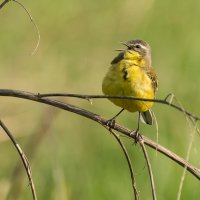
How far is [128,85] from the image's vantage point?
16.4ft

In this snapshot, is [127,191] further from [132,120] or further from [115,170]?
[132,120]

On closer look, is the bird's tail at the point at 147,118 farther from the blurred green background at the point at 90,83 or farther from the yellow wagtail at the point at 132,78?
the blurred green background at the point at 90,83

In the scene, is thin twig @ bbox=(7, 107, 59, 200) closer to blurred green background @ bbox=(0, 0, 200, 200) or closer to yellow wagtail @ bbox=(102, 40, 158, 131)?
blurred green background @ bbox=(0, 0, 200, 200)

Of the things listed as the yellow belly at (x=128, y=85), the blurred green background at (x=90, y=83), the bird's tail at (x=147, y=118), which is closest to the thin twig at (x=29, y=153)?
the blurred green background at (x=90, y=83)

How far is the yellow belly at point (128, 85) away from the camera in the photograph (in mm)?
4902

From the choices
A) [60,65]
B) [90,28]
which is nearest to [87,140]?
[60,65]

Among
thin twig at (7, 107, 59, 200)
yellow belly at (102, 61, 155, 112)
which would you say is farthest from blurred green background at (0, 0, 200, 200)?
yellow belly at (102, 61, 155, 112)

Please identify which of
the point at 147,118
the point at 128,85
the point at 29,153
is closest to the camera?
the point at 29,153

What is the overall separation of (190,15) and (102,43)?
1.48 meters

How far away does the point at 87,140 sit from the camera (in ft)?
22.8

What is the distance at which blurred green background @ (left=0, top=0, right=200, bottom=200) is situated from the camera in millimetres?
5902

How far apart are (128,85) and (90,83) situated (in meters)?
2.51

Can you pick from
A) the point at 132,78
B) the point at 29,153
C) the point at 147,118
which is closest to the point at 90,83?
the point at 147,118

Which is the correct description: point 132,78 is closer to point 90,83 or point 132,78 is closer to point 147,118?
point 147,118
